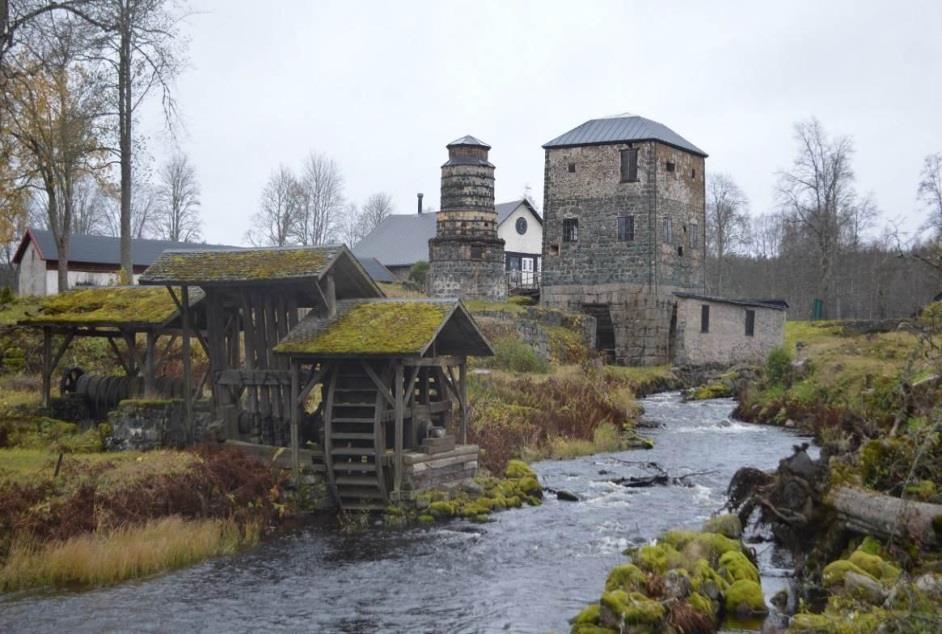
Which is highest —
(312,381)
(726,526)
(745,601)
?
(312,381)

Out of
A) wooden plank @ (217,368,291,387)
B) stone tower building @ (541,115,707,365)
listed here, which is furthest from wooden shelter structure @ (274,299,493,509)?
stone tower building @ (541,115,707,365)

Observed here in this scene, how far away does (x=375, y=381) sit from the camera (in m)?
18.8

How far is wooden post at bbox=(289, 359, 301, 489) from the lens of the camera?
1911 cm

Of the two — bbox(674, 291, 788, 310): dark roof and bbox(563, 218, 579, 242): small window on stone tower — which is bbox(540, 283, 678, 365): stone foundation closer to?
bbox(674, 291, 788, 310): dark roof

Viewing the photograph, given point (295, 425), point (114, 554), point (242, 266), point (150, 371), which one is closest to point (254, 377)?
point (295, 425)

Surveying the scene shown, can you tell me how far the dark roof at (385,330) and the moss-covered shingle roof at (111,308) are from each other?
3965 mm

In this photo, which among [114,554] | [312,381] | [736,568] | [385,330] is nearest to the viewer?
[736,568]

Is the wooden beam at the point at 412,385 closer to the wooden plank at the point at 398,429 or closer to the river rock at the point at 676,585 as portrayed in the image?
the wooden plank at the point at 398,429

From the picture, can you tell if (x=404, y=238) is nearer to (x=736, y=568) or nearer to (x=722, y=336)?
(x=722, y=336)

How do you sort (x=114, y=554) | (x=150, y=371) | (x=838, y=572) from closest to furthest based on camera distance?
(x=838, y=572) → (x=114, y=554) → (x=150, y=371)

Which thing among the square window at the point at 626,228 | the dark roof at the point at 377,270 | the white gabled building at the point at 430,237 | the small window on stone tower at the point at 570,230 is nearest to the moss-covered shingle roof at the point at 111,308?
the small window on stone tower at the point at 570,230

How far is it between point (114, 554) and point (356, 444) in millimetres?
6634

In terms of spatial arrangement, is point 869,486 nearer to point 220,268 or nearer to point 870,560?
point 870,560

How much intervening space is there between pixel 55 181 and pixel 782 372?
94.4ft
